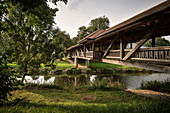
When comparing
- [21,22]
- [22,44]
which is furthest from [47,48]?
[21,22]

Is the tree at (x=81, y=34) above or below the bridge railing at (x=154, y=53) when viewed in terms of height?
above

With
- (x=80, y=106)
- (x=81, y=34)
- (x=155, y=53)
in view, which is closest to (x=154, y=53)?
(x=155, y=53)

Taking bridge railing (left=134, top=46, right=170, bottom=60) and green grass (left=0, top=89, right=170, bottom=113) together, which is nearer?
green grass (left=0, top=89, right=170, bottom=113)

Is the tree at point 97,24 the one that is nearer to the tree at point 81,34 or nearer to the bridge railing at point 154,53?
the tree at point 81,34

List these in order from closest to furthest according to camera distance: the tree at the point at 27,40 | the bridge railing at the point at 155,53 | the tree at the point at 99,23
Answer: the bridge railing at the point at 155,53, the tree at the point at 27,40, the tree at the point at 99,23

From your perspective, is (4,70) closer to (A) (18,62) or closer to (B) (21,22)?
(A) (18,62)

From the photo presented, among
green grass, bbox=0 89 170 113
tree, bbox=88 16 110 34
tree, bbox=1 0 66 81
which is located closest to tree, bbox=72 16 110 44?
tree, bbox=88 16 110 34

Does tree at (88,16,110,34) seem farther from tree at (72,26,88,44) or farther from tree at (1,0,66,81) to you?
tree at (1,0,66,81)

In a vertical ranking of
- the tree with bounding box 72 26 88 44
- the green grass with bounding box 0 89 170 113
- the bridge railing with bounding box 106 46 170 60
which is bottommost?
the green grass with bounding box 0 89 170 113

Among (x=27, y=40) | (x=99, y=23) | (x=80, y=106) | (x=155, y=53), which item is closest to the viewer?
(x=80, y=106)

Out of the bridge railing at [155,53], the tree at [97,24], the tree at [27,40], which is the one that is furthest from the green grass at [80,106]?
the tree at [97,24]

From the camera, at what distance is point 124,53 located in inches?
269

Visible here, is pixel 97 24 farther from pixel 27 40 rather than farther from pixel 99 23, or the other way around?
pixel 27 40

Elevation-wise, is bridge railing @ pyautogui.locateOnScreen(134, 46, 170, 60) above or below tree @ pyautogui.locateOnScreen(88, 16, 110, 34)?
below
